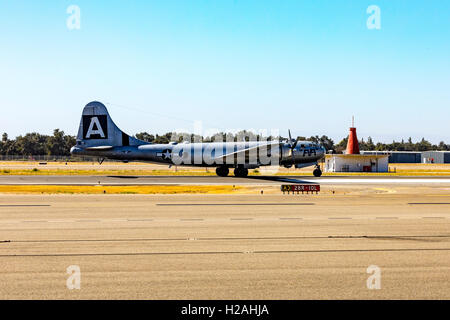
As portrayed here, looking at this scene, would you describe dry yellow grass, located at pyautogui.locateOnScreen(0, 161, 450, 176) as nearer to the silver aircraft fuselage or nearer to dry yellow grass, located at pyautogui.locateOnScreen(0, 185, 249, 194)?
the silver aircraft fuselage

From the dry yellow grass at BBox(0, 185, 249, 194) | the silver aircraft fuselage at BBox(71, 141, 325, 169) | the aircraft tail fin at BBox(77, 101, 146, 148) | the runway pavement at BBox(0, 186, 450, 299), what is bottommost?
the runway pavement at BBox(0, 186, 450, 299)

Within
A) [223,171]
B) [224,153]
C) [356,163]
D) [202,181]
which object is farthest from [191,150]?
[356,163]

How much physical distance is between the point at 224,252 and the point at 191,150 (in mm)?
37514

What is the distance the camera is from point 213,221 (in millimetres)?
17719

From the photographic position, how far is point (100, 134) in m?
50.8

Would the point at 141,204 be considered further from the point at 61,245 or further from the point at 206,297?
the point at 206,297

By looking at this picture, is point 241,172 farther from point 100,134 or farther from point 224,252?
point 224,252

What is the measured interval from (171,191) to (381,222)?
63.2ft

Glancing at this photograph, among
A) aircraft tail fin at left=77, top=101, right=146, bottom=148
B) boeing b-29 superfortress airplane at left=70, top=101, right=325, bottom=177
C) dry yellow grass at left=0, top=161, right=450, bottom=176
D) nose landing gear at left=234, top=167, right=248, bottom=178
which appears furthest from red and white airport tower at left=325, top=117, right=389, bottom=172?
aircraft tail fin at left=77, top=101, right=146, bottom=148

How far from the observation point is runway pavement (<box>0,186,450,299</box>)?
8.46 meters

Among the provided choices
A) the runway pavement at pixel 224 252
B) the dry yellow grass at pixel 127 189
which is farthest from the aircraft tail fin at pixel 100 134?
the runway pavement at pixel 224 252

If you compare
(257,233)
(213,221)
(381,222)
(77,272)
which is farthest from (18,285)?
(381,222)

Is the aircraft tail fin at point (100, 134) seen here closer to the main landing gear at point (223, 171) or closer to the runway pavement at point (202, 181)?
the runway pavement at point (202, 181)

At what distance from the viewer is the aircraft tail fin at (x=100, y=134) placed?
5059cm
